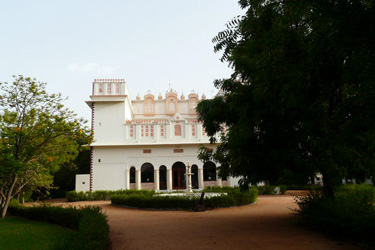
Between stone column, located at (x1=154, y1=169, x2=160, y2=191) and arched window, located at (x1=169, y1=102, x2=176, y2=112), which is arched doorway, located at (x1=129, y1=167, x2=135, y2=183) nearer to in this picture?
stone column, located at (x1=154, y1=169, x2=160, y2=191)

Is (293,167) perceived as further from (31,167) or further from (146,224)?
(31,167)

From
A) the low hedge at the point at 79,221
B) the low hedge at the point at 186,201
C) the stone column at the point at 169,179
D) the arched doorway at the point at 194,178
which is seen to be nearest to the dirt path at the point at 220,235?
the low hedge at the point at 79,221

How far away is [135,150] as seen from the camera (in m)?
27.2

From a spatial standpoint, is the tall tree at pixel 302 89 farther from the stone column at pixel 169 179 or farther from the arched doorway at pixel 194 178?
the arched doorway at pixel 194 178

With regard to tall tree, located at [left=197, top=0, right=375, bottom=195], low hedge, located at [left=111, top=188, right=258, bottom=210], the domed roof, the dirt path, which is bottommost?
the dirt path

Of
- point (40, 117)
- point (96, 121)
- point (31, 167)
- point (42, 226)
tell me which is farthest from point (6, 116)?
point (96, 121)

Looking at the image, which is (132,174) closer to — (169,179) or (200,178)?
(169,179)

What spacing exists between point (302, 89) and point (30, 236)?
8.98m

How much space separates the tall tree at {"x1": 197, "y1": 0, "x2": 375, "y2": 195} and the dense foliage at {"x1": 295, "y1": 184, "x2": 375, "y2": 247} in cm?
68

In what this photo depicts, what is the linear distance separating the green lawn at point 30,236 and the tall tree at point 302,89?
208 inches

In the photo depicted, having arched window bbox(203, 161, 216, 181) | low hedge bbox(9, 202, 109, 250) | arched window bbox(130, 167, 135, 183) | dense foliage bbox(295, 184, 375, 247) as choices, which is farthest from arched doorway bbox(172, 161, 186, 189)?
dense foliage bbox(295, 184, 375, 247)

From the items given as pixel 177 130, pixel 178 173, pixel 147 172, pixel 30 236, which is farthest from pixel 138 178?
pixel 30 236

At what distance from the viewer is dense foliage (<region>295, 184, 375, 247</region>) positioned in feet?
20.9

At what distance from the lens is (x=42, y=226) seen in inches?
450
